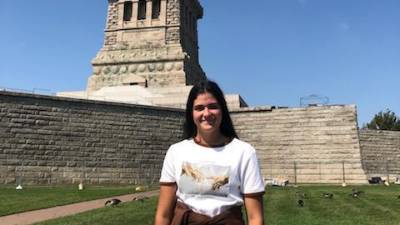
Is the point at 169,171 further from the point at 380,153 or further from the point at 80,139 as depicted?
the point at 380,153

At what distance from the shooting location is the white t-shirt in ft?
9.98

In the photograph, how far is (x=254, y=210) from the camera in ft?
9.93

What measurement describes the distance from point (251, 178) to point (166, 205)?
623 millimetres

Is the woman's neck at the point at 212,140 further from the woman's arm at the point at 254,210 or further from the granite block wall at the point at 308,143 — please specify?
the granite block wall at the point at 308,143

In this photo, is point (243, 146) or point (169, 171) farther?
point (169, 171)

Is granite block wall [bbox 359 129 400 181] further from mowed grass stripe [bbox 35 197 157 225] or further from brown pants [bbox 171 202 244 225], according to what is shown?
brown pants [bbox 171 202 244 225]

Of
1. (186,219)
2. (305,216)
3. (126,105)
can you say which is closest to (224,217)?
(186,219)

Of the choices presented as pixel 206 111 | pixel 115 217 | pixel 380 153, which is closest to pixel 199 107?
pixel 206 111

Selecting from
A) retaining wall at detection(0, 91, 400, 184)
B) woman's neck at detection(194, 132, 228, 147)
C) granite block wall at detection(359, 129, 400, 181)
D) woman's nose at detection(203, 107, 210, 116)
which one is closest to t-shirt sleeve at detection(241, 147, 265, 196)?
woman's neck at detection(194, 132, 228, 147)

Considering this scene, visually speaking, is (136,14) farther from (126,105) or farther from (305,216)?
(305,216)

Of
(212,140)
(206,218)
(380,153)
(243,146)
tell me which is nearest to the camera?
(206,218)

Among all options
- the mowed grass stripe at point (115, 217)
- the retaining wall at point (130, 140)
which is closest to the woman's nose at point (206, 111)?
the mowed grass stripe at point (115, 217)

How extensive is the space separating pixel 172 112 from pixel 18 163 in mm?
10420

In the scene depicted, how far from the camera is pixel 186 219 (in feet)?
9.98
